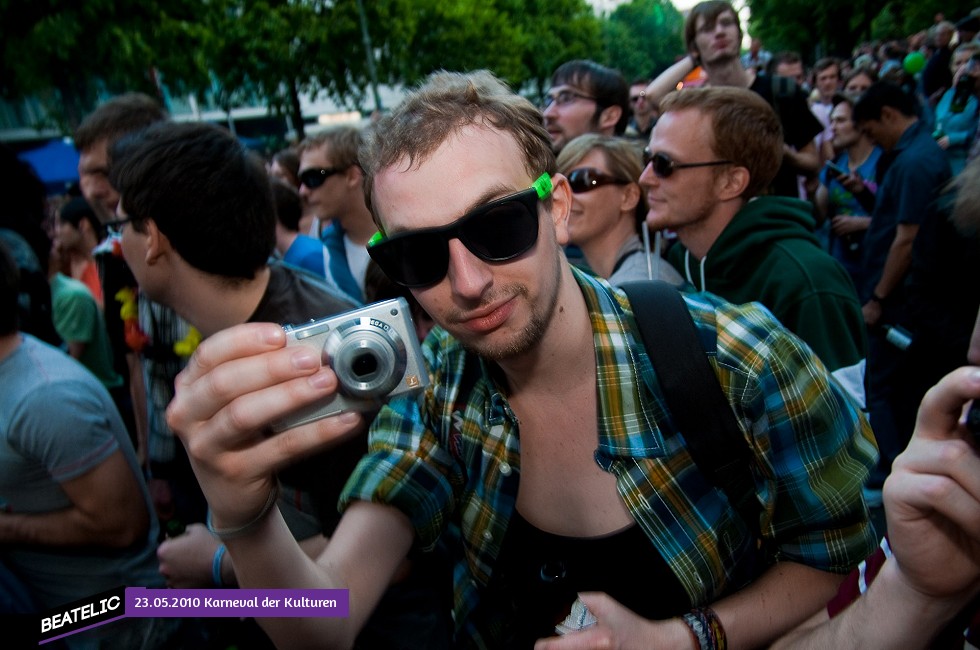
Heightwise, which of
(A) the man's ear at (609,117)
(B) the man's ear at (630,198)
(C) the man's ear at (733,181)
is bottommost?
(B) the man's ear at (630,198)

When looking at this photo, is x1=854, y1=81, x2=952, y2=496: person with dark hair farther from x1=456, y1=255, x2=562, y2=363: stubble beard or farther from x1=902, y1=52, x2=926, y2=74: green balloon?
x1=902, y1=52, x2=926, y2=74: green balloon

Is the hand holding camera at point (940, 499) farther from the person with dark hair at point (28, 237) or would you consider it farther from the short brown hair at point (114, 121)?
the person with dark hair at point (28, 237)

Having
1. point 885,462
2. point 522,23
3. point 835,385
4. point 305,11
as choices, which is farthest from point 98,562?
point 522,23

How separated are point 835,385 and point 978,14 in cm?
1221

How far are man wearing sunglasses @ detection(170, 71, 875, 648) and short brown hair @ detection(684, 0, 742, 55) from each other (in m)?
3.59

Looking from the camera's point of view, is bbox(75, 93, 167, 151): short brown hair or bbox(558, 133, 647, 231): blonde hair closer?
bbox(558, 133, 647, 231): blonde hair

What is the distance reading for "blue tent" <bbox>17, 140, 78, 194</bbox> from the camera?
808 inches

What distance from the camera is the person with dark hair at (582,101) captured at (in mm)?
4992

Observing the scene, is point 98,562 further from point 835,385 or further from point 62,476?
point 835,385

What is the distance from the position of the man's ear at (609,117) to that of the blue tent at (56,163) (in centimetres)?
2112

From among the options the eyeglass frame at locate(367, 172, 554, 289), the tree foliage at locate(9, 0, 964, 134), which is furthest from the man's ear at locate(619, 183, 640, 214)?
the tree foliage at locate(9, 0, 964, 134)

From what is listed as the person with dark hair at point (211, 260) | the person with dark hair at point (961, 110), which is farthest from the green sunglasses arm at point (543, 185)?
the person with dark hair at point (961, 110)

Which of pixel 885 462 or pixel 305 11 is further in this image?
pixel 305 11

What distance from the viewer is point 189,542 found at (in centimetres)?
214
